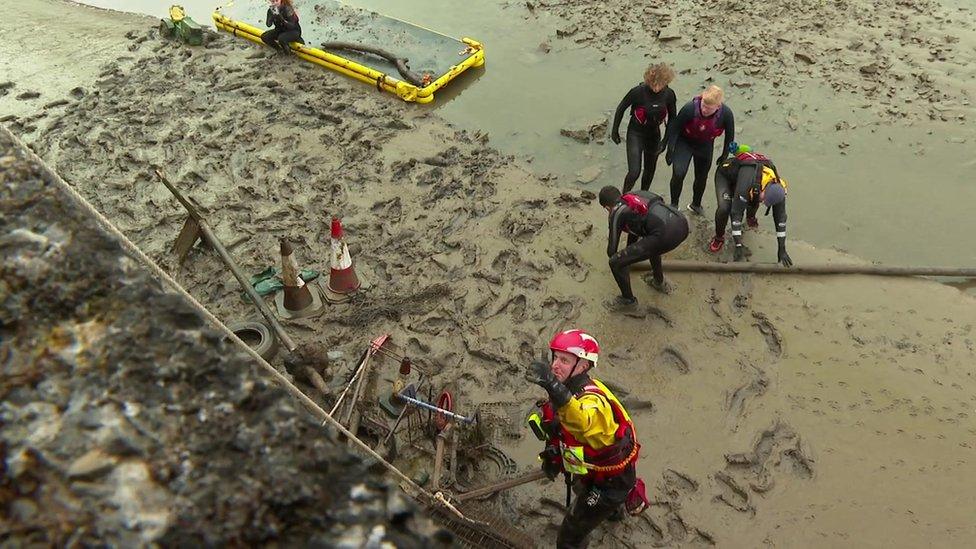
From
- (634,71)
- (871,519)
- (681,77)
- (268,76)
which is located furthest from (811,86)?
(268,76)

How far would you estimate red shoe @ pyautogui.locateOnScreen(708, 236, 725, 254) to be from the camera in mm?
6695

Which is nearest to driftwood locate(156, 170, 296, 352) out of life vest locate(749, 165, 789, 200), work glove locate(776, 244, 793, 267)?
life vest locate(749, 165, 789, 200)

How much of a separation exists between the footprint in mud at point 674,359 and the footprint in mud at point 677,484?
1048 mm

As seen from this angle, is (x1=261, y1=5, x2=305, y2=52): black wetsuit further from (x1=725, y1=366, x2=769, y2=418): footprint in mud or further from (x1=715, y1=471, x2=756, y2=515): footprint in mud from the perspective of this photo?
(x1=715, y1=471, x2=756, y2=515): footprint in mud

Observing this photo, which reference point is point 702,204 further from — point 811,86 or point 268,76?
point 268,76

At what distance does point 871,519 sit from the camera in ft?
14.8

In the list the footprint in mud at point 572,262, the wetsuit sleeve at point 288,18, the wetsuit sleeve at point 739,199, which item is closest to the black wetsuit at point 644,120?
the wetsuit sleeve at point 739,199

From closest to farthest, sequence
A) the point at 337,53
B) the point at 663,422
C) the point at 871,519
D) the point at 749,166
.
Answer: the point at 871,519
the point at 663,422
the point at 749,166
the point at 337,53

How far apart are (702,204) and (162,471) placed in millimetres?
6997

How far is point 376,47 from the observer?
9844 millimetres

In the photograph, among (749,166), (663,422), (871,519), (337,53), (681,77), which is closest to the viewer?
(871,519)

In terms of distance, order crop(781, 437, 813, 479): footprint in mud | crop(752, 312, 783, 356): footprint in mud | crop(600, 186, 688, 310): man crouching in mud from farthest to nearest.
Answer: crop(752, 312, 783, 356): footprint in mud, crop(600, 186, 688, 310): man crouching in mud, crop(781, 437, 813, 479): footprint in mud

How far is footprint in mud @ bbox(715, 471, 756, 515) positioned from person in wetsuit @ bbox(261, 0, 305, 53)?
8706mm

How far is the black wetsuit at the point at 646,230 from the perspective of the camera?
5.61 metres
